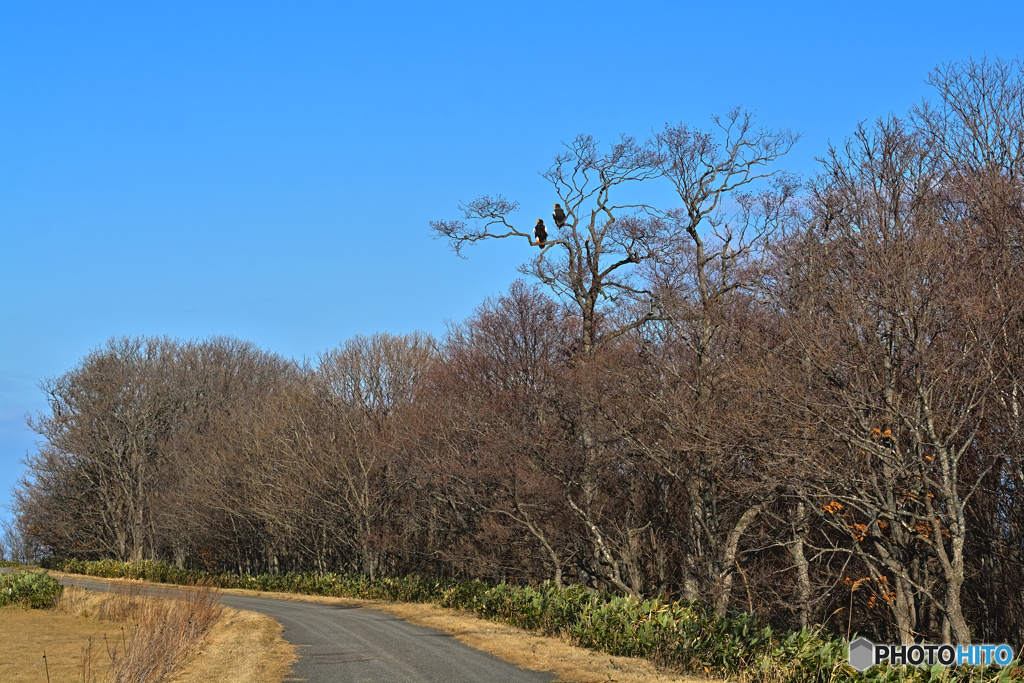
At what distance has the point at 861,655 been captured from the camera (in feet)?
41.0

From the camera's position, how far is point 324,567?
40312 mm

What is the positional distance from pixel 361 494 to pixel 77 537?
26417 millimetres

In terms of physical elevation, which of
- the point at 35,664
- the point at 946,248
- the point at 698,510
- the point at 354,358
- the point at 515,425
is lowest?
the point at 35,664

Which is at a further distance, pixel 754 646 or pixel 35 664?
pixel 35 664

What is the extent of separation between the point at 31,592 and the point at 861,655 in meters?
26.7

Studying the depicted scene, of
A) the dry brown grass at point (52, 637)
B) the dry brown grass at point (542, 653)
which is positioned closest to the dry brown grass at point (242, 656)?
the dry brown grass at point (542, 653)

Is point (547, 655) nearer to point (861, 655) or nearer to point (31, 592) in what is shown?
point (861, 655)

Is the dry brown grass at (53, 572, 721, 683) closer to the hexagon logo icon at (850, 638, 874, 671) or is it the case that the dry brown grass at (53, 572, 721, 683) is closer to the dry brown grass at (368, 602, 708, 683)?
the dry brown grass at (368, 602, 708, 683)

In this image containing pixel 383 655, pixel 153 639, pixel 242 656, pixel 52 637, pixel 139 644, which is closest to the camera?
pixel 139 644

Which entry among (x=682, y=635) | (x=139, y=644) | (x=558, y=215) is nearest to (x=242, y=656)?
(x=139, y=644)

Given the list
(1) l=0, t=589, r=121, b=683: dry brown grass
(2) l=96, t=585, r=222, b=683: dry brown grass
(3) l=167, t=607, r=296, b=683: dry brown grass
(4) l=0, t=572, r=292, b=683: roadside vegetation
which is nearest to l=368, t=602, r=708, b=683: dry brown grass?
(3) l=167, t=607, r=296, b=683: dry brown grass

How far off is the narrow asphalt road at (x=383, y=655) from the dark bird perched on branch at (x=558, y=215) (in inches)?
503

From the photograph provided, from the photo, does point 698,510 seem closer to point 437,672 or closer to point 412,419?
point 437,672

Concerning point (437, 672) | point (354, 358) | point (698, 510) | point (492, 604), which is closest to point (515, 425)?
point (492, 604)
